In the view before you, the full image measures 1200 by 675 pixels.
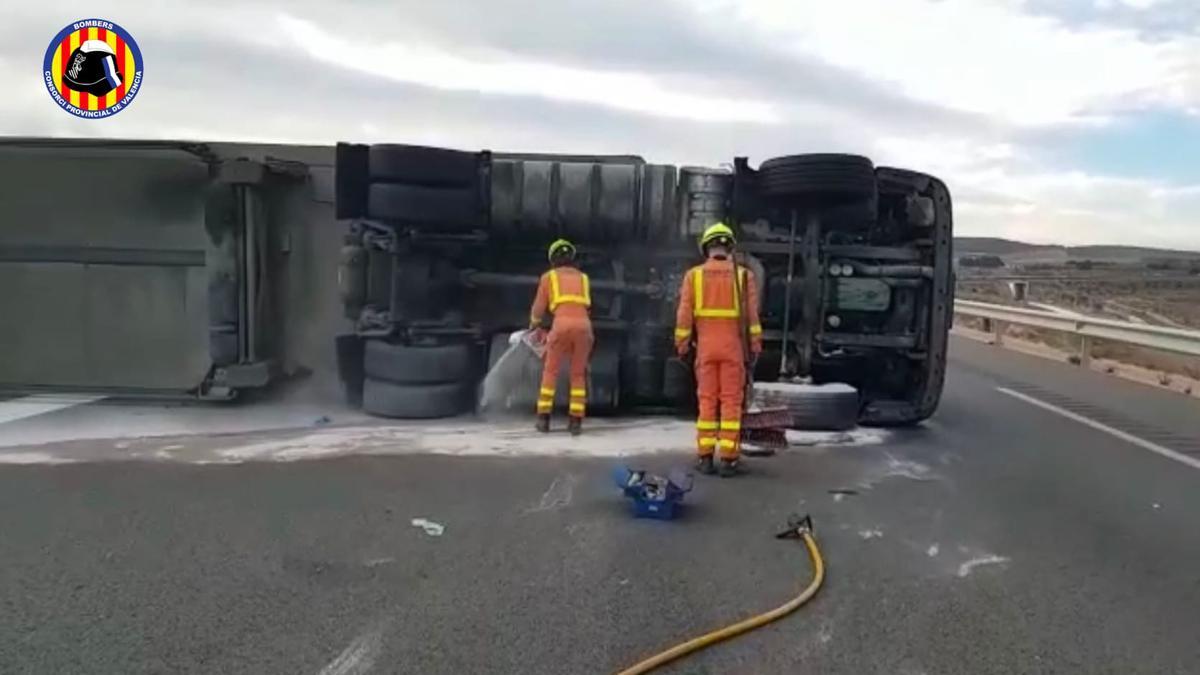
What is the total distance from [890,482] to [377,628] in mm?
3763

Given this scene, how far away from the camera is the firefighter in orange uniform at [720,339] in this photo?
6.43m

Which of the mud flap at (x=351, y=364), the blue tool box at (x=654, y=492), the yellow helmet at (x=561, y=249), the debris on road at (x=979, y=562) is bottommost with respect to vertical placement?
the debris on road at (x=979, y=562)

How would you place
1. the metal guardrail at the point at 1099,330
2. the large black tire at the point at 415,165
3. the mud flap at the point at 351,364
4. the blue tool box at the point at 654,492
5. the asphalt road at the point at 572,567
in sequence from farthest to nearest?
the metal guardrail at the point at 1099,330 < the mud flap at the point at 351,364 < the large black tire at the point at 415,165 < the blue tool box at the point at 654,492 < the asphalt road at the point at 572,567

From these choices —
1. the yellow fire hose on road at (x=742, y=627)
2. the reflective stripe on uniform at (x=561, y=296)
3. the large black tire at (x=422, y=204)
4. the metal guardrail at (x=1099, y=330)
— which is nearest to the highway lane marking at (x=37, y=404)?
the large black tire at (x=422, y=204)

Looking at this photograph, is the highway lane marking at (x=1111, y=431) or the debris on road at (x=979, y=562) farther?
the highway lane marking at (x=1111, y=431)

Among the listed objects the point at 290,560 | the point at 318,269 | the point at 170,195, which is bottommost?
the point at 290,560

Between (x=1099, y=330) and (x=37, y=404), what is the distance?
12.4 m

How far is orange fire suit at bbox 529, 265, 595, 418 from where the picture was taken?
7.82 meters

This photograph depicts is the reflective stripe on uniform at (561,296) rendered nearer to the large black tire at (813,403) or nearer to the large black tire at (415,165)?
the large black tire at (415,165)

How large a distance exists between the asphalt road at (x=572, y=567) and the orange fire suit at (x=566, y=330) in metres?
1.16

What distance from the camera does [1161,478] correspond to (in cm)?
661

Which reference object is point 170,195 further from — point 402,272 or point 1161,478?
point 1161,478

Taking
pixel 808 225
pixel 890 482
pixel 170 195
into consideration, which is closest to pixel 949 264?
pixel 808 225

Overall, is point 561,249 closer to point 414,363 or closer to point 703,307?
point 414,363
